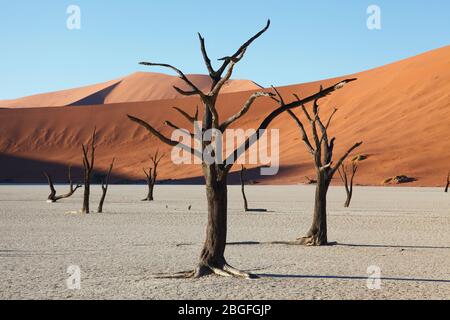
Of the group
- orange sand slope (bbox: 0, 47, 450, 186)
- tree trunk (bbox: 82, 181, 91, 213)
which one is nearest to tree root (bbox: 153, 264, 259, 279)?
tree trunk (bbox: 82, 181, 91, 213)

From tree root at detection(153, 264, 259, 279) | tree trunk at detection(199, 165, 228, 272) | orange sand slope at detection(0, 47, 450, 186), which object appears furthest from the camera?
orange sand slope at detection(0, 47, 450, 186)

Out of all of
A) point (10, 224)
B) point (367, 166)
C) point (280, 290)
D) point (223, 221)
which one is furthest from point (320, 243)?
point (367, 166)

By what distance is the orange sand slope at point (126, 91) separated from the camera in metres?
145

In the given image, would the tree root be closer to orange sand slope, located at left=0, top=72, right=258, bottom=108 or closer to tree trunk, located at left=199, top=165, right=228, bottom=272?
tree trunk, located at left=199, top=165, right=228, bottom=272

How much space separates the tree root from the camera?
9.74 metres

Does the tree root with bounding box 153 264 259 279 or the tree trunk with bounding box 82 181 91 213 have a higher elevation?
the tree trunk with bounding box 82 181 91 213

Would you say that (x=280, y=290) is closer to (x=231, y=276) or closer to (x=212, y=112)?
(x=231, y=276)

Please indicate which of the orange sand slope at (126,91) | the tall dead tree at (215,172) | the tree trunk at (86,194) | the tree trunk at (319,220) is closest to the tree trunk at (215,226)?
the tall dead tree at (215,172)

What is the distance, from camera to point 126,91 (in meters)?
151

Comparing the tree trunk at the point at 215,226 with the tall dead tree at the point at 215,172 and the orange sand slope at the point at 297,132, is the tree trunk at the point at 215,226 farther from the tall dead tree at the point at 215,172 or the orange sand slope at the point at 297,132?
the orange sand slope at the point at 297,132

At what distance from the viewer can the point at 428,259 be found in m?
12.1

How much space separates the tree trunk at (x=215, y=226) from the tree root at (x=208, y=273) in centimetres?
5

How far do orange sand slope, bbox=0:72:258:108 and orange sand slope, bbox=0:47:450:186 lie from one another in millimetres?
40068
